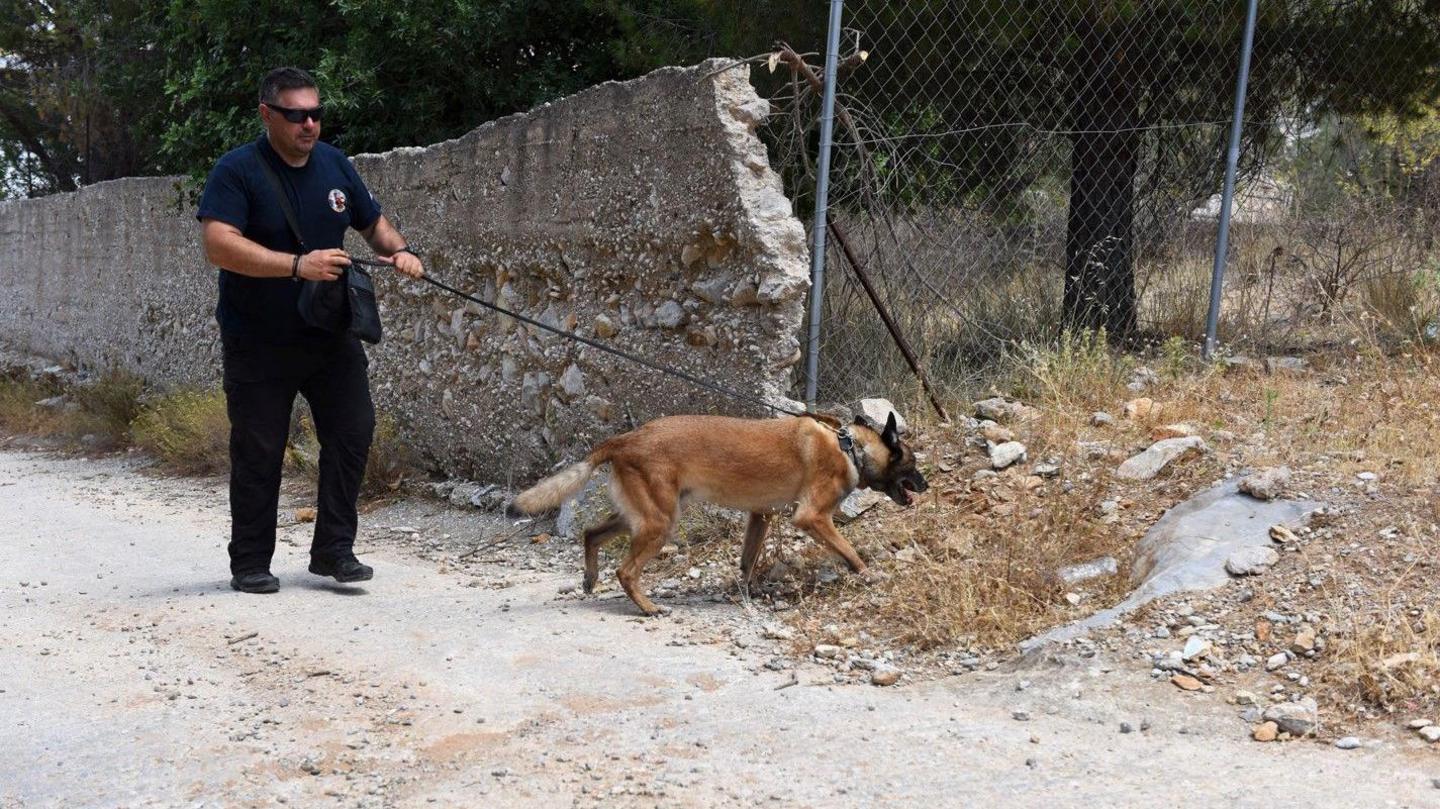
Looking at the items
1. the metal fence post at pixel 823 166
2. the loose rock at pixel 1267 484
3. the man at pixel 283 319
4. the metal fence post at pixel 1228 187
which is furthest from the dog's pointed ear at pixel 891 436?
the metal fence post at pixel 1228 187

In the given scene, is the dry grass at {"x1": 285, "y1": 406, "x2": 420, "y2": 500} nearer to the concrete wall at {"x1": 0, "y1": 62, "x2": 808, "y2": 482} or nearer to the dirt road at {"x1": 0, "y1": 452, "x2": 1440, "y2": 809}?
the concrete wall at {"x1": 0, "y1": 62, "x2": 808, "y2": 482}

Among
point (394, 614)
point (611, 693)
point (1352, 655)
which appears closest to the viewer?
point (1352, 655)

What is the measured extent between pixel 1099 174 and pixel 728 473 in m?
3.97

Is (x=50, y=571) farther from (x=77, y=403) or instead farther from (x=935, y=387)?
(x=77, y=403)

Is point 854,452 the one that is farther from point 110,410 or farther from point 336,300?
point 110,410

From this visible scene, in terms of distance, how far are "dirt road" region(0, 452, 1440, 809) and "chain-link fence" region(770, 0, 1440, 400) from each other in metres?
2.66

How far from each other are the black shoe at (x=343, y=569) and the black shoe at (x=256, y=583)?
20 centimetres

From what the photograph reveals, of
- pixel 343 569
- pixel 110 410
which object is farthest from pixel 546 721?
pixel 110 410

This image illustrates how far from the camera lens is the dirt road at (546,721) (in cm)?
324

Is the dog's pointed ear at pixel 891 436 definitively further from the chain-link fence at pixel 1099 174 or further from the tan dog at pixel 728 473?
the chain-link fence at pixel 1099 174

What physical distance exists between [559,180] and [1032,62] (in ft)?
9.51

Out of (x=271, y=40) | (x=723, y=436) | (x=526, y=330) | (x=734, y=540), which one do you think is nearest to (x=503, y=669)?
(x=723, y=436)

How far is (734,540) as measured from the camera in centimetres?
592

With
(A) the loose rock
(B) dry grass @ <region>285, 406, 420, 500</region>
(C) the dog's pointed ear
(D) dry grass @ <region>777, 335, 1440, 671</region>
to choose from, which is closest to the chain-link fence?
(D) dry grass @ <region>777, 335, 1440, 671</region>
